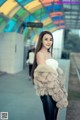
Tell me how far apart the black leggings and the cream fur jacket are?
68 mm

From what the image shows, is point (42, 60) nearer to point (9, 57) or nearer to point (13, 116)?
point (13, 116)

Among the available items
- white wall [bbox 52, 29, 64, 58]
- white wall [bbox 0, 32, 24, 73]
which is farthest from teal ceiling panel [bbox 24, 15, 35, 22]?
white wall [bbox 52, 29, 64, 58]

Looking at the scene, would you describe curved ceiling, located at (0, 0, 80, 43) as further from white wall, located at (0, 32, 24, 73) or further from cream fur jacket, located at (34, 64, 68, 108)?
cream fur jacket, located at (34, 64, 68, 108)

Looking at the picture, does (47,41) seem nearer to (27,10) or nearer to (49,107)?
(49,107)

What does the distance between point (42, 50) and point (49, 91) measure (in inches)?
23.9

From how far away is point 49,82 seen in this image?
4.60 meters

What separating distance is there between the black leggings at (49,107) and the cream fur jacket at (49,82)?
2.7 inches

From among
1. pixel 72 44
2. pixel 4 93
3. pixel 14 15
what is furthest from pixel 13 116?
pixel 72 44

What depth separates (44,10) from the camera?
2703cm

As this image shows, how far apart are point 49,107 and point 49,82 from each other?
Answer: 15.5 inches

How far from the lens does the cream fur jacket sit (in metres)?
4.59

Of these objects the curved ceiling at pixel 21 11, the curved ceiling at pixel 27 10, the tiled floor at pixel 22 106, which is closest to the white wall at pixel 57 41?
the curved ceiling at pixel 21 11

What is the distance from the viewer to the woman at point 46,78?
15.1 feet

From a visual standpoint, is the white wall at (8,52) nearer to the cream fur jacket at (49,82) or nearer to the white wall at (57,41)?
the cream fur jacket at (49,82)
